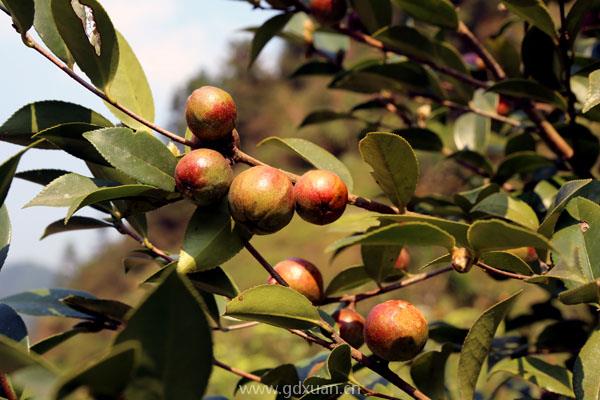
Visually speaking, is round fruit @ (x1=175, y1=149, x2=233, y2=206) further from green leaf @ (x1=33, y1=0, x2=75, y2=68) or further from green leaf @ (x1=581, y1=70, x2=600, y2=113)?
green leaf @ (x1=581, y1=70, x2=600, y2=113)

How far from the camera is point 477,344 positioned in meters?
0.59

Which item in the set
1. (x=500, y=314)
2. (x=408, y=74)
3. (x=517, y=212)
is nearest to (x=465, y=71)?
(x=408, y=74)

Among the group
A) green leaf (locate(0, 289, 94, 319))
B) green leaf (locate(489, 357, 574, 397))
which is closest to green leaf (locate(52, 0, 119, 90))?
green leaf (locate(0, 289, 94, 319))

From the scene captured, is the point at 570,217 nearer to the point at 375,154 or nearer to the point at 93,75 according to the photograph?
the point at 375,154

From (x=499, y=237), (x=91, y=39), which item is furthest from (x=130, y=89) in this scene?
(x=499, y=237)

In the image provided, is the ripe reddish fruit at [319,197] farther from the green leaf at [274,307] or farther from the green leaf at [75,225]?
the green leaf at [75,225]

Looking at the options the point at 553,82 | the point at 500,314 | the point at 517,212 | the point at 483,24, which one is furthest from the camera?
the point at 483,24

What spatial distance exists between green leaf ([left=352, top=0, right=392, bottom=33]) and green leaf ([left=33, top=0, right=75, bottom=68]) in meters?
0.47

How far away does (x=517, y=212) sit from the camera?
28.1 inches

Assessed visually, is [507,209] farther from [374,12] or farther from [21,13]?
[21,13]

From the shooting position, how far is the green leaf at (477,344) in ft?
1.87

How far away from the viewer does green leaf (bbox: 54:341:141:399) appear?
31cm

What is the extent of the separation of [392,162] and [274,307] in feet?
0.63

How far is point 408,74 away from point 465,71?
0.31ft
